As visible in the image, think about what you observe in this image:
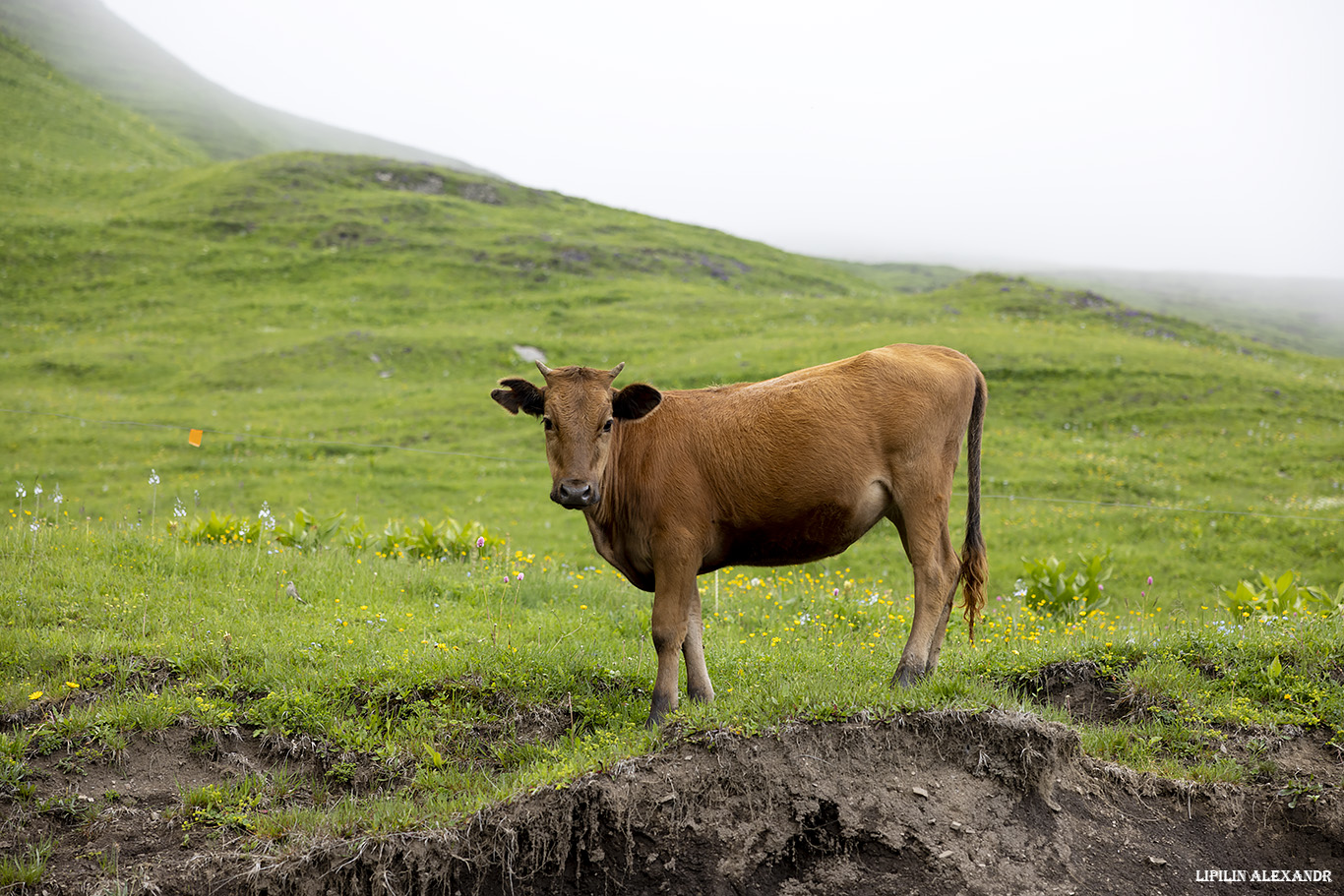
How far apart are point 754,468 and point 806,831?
2504mm

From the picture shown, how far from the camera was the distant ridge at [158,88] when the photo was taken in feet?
336

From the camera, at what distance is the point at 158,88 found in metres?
125

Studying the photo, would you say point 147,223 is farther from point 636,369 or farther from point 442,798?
point 442,798

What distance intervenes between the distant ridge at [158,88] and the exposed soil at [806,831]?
322 feet

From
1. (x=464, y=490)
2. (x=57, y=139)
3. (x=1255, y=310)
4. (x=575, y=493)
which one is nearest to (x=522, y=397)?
(x=575, y=493)

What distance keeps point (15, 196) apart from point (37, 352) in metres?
21.1

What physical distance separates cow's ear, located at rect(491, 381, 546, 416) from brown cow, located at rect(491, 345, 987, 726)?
0.05 feet

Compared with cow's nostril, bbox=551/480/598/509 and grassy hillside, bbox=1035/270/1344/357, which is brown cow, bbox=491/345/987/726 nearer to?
cow's nostril, bbox=551/480/598/509

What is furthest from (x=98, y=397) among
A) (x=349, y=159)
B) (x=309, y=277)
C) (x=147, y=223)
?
(x=349, y=159)

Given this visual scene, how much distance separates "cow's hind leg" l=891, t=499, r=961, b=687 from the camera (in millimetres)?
6668

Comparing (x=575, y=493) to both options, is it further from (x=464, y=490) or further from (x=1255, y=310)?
(x=1255, y=310)

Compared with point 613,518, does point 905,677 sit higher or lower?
lower

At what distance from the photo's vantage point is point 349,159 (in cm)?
5988

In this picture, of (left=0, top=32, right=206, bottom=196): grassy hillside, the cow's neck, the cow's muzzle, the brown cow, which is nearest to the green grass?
(left=0, top=32, right=206, bottom=196): grassy hillside
